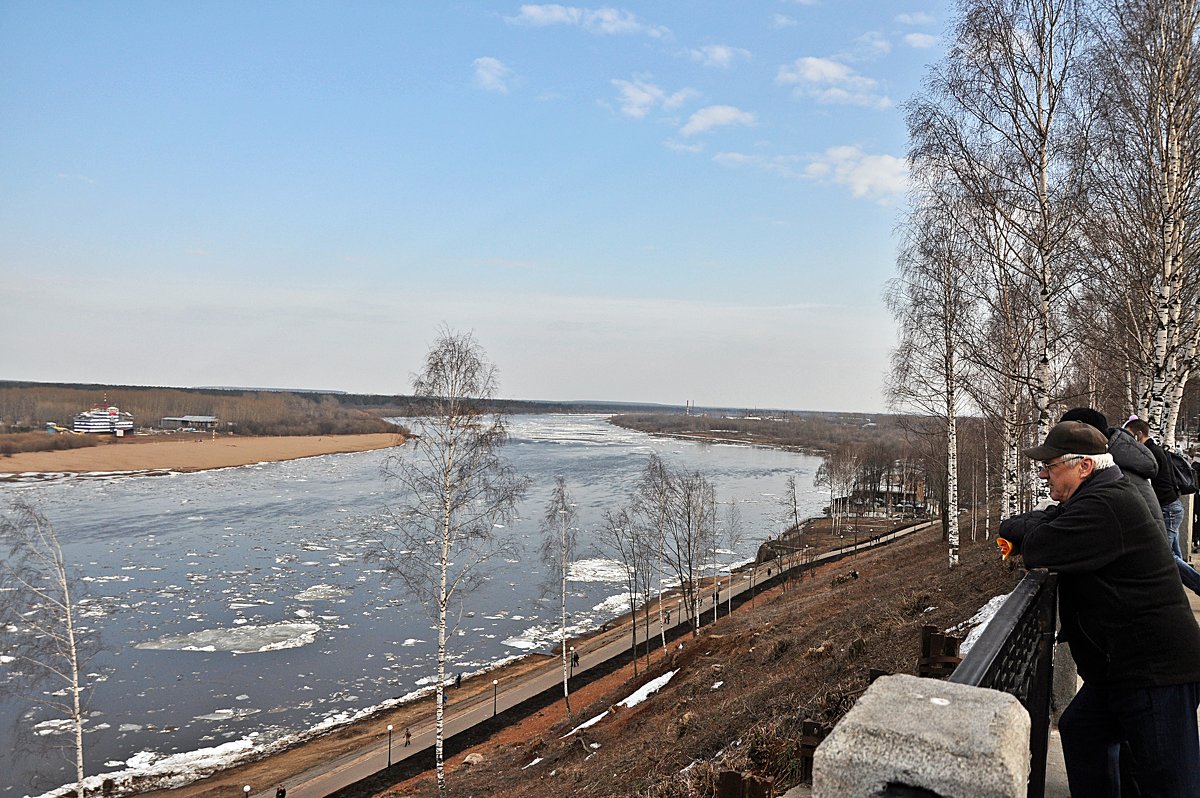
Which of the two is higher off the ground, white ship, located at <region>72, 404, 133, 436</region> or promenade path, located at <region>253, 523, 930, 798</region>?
white ship, located at <region>72, 404, 133, 436</region>

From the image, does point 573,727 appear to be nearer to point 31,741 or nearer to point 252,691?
point 252,691

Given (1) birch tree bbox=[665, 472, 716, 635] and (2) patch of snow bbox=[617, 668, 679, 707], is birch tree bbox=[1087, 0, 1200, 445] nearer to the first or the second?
(2) patch of snow bbox=[617, 668, 679, 707]

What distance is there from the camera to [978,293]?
1473 centimetres

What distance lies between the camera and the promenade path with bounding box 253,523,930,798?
1695cm

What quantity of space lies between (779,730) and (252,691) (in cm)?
2039

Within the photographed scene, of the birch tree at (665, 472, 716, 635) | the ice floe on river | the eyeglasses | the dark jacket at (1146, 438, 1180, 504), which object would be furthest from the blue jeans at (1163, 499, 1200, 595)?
the ice floe on river

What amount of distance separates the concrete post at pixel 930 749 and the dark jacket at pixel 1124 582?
1.24m

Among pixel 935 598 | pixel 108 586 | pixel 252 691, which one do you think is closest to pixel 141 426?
pixel 108 586

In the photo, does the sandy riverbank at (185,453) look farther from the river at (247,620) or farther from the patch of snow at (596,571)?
the patch of snow at (596,571)

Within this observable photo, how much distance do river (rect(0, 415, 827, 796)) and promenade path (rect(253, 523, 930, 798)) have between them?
6.27 feet

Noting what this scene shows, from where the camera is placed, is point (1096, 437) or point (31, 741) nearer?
point (1096, 437)

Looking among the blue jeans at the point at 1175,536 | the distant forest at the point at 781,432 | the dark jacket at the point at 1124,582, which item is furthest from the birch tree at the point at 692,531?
the distant forest at the point at 781,432

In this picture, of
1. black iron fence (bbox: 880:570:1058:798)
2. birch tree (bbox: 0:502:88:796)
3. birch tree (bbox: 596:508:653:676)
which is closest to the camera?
black iron fence (bbox: 880:570:1058:798)

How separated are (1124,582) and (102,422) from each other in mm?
127722
